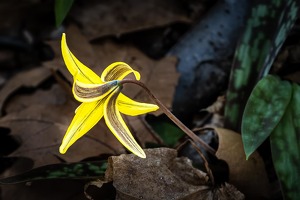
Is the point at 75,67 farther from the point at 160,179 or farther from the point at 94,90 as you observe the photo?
the point at 160,179

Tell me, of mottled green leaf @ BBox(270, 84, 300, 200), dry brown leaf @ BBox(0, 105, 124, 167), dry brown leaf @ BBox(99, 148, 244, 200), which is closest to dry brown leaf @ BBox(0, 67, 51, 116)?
dry brown leaf @ BBox(0, 105, 124, 167)

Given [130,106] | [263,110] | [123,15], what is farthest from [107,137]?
[123,15]

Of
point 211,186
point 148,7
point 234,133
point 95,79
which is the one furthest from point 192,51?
point 95,79

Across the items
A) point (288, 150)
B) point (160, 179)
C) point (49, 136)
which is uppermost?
point (288, 150)

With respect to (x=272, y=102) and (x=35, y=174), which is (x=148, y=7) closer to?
(x=272, y=102)

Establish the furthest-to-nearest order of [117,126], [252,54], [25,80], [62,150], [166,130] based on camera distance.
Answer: [25,80] < [166,130] < [252,54] < [117,126] < [62,150]

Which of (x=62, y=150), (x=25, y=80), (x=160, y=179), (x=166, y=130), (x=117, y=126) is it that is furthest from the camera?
(x=25, y=80)
